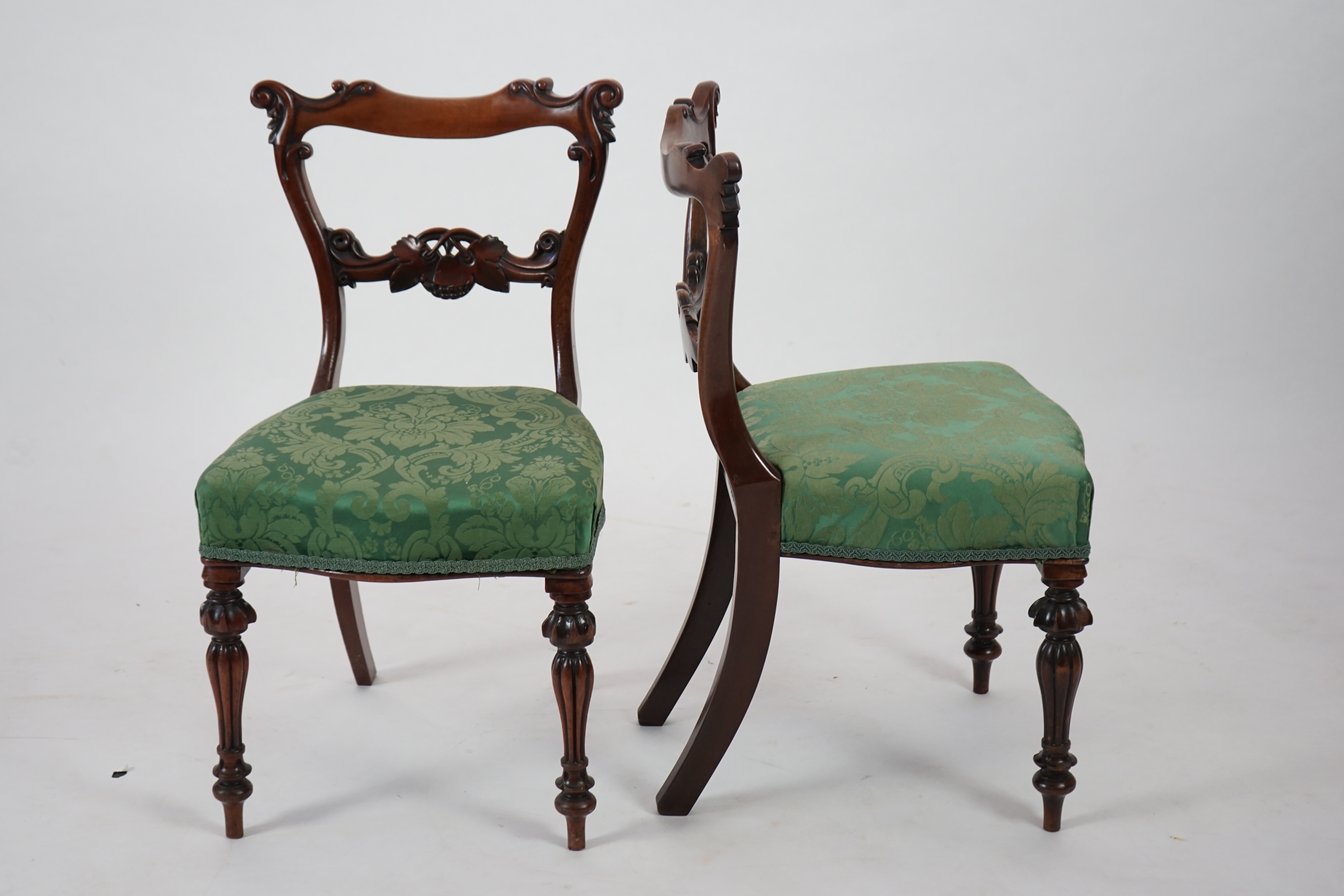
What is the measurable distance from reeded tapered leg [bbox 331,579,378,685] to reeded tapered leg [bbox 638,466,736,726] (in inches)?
20.2

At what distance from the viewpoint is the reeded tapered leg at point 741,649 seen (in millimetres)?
1725

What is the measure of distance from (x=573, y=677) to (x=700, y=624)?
0.46 metres

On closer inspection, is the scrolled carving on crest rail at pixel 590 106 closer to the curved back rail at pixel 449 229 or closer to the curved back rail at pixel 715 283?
the curved back rail at pixel 449 229

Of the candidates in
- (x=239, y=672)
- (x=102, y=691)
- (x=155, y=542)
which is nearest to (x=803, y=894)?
(x=239, y=672)

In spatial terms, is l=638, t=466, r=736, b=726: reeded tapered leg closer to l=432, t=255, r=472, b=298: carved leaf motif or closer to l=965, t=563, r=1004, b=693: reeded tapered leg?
l=965, t=563, r=1004, b=693: reeded tapered leg

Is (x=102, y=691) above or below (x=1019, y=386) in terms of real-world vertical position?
below

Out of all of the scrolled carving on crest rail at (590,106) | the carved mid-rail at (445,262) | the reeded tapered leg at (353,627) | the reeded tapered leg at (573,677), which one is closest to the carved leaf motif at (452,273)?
the carved mid-rail at (445,262)

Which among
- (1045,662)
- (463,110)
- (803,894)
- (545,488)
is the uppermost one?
(463,110)

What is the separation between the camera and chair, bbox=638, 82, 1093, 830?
5.50ft

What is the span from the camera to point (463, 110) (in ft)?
7.07

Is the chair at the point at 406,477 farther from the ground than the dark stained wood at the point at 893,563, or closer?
farther from the ground

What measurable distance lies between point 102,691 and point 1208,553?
2263 mm

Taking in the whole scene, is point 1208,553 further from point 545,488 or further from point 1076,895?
point 545,488

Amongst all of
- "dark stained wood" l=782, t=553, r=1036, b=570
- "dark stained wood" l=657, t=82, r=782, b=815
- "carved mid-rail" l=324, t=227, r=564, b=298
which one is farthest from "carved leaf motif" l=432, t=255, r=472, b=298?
"dark stained wood" l=782, t=553, r=1036, b=570
